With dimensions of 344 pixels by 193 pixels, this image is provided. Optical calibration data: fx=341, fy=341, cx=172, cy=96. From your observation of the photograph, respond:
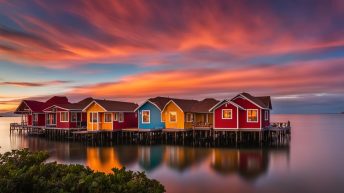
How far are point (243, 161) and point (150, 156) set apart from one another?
285 inches

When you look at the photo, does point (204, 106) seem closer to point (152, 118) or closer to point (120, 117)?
point (152, 118)

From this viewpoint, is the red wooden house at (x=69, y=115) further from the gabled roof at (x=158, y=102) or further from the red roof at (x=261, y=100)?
the red roof at (x=261, y=100)

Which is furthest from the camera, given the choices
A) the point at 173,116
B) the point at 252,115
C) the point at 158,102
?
the point at 158,102

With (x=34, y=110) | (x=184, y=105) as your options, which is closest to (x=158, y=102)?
(x=184, y=105)

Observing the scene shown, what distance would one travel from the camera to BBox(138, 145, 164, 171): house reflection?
22328 millimetres

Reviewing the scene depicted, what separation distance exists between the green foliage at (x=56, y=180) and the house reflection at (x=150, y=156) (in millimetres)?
15027

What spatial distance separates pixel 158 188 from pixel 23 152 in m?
2.79

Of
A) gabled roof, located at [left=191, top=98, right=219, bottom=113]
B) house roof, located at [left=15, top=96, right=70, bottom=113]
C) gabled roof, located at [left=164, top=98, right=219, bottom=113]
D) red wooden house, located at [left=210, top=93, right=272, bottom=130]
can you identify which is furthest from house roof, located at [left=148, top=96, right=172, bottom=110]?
house roof, located at [left=15, top=96, right=70, bottom=113]

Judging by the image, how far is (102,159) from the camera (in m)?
25.0

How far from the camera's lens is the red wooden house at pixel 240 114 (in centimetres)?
3136

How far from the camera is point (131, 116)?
132ft

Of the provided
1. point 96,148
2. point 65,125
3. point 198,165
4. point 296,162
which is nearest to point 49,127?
point 65,125

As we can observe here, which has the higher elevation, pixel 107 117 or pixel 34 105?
pixel 34 105

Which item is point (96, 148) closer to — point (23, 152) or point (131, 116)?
point (131, 116)
